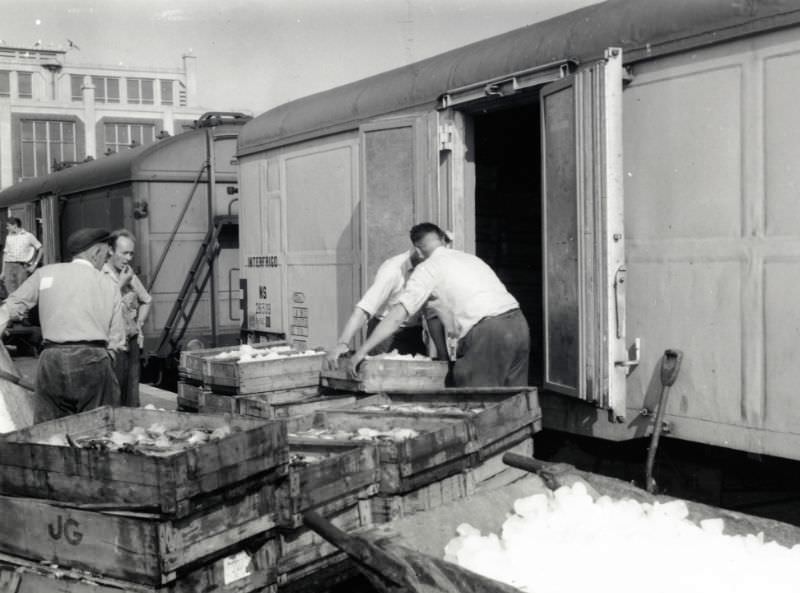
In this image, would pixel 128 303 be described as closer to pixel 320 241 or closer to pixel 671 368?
pixel 320 241

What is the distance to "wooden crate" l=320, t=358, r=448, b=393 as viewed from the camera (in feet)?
19.5

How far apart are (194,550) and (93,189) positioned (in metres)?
10.4

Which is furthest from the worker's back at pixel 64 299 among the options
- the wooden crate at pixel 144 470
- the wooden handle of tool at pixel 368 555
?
the wooden handle of tool at pixel 368 555

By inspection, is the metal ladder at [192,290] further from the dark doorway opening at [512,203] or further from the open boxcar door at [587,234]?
the open boxcar door at [587,234]

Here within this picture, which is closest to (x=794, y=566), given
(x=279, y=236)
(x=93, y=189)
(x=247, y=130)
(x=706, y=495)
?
(x=706, y=495)

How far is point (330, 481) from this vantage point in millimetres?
3959

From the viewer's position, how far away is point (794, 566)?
118 inches

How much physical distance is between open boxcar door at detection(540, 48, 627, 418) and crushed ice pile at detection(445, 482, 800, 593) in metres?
2.08

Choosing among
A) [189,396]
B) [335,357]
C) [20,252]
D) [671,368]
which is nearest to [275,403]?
[335,357]

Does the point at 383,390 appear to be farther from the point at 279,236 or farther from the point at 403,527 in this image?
the point at 279,236

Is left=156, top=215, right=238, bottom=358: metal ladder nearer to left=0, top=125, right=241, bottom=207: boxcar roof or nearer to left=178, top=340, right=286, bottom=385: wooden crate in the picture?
left=0, top=125, right=241, bottom=207: boxcar roof

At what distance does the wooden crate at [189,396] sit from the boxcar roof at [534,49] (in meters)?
2.60

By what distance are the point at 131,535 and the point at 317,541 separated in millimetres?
954

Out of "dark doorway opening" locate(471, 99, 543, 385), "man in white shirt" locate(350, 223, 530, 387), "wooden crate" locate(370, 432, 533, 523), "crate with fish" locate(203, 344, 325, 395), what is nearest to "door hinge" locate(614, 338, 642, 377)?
"wooden crate" locate(370, 432, 533, 523)
